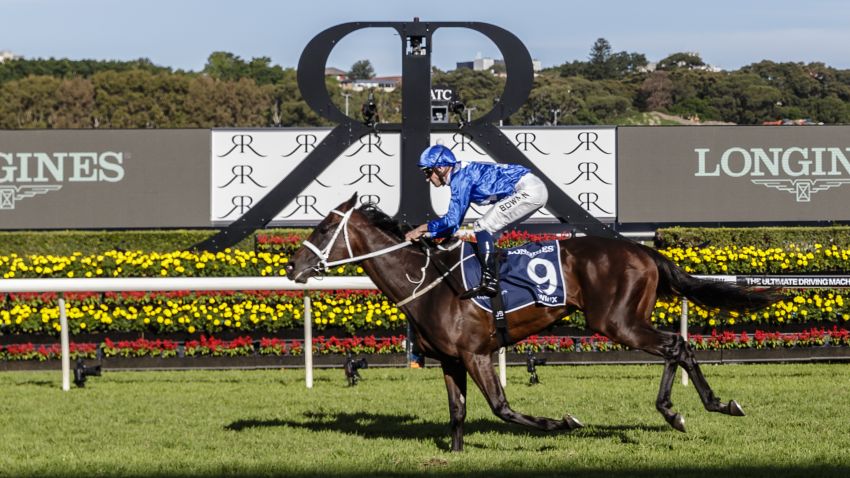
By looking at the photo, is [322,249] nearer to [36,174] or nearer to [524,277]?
[524,277]

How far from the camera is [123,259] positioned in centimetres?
1020

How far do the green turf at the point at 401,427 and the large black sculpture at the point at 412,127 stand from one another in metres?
2.77

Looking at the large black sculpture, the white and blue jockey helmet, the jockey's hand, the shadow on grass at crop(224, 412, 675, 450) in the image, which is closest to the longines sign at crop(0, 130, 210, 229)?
the large black sculpture

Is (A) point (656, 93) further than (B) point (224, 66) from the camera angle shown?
No

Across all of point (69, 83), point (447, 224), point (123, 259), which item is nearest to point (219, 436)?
point (447, 224)

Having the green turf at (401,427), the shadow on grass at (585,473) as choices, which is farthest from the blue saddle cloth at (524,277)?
the shadow on grass at (585,473)

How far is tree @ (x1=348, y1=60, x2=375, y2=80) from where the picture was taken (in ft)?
624

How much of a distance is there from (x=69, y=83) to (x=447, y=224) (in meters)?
70.0

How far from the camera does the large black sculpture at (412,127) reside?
1170 cm

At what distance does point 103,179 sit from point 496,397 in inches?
561

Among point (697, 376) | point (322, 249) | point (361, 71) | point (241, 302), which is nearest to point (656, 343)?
point (697, 376)

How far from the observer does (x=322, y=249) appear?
5.98m

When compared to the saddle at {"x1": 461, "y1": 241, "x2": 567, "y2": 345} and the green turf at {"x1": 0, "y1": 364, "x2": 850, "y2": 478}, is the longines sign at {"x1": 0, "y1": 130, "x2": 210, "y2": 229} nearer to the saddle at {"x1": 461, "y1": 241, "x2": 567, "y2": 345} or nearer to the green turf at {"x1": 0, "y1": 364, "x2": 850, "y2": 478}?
the green turf at {"x1": 0, "y1": 364, "x2": 850, "y2": 478}

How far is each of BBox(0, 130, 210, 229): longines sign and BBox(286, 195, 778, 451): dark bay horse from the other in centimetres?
1351
